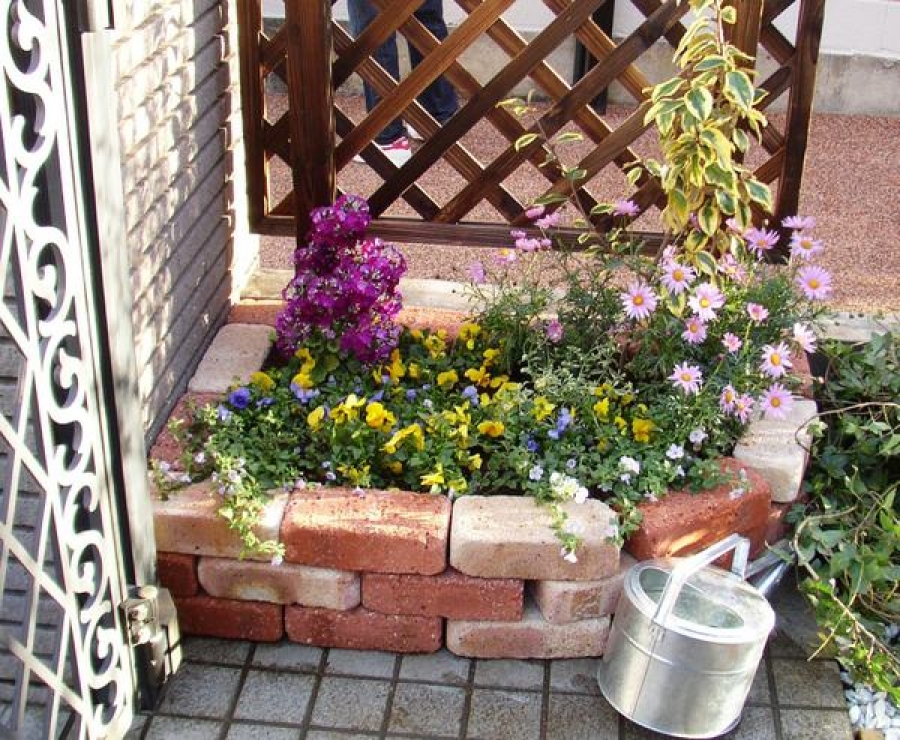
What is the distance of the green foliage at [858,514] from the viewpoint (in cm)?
274

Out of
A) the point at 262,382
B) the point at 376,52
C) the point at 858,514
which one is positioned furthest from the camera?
the point at 376,52

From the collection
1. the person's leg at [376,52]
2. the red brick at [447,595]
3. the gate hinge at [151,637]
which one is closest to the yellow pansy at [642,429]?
the red brick at [447,595]

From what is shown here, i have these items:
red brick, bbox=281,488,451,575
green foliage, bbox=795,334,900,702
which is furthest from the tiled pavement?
red brick, bbox=281,488,451,575

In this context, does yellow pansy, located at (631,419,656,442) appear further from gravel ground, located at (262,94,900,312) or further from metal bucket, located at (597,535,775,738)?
gravel ground, located at (262,94,900,312)

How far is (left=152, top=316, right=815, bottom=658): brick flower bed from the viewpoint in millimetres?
2682

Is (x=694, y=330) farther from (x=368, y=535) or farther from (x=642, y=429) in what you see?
(x=368, y=535)

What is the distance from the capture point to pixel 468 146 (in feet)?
17.6

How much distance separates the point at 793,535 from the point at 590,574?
635mm

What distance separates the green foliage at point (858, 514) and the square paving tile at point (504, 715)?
68cm

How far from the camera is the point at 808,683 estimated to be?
278cm

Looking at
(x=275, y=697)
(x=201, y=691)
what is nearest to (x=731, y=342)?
(x=275, y=697)

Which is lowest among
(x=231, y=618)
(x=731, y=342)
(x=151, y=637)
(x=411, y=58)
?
(x=231, y=618)

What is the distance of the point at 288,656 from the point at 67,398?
93 cm

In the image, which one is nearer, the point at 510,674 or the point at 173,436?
the point at 510,674
